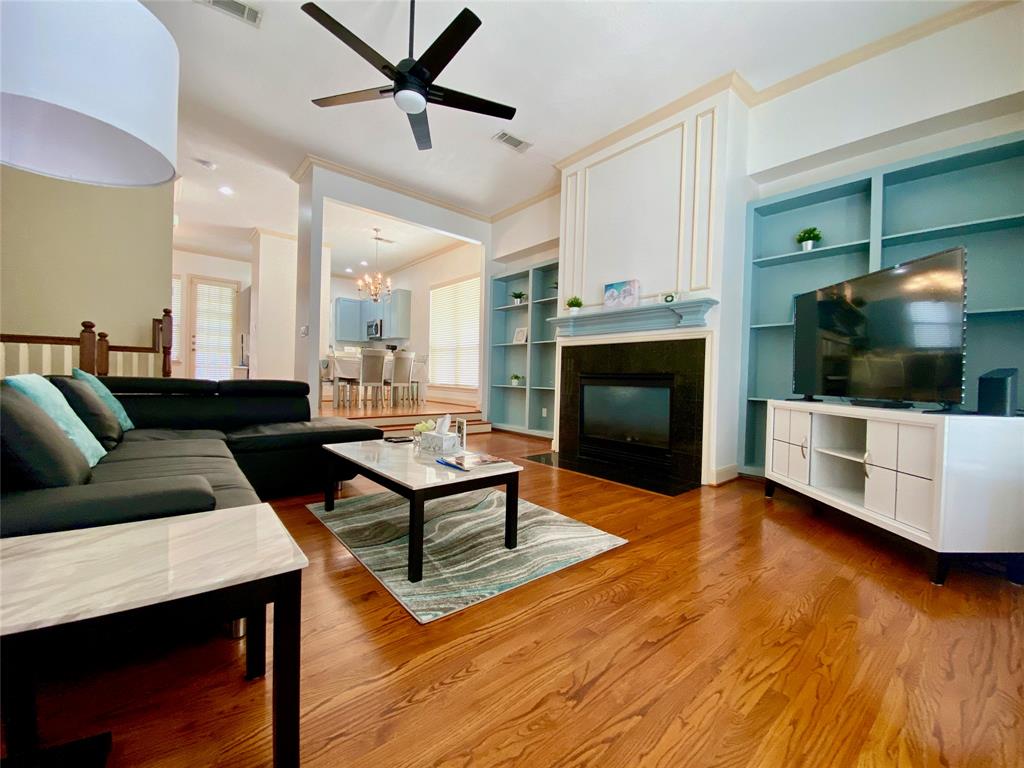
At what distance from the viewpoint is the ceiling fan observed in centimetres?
227

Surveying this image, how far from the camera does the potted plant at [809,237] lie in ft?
10.3

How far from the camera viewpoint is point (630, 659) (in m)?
1.23

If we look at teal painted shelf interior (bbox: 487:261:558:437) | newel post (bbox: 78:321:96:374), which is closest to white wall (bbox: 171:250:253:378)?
newel post (bbox: 78:321:96:374)

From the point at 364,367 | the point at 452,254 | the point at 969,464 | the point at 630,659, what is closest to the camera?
the point at 630,659

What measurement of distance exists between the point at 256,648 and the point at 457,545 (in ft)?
3.18

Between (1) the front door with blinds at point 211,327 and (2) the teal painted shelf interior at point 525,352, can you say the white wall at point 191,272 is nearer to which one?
(1) the front door with blinds at point 211,327

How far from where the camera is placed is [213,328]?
26.9 feet

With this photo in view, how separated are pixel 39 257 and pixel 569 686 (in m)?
5.64

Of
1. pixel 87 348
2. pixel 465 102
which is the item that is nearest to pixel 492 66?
pixel 465 102

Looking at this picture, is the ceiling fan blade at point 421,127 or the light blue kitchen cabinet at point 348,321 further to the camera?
the light blue kitchen cabinet at point 348,321

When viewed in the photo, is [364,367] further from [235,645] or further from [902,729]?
[902,729]

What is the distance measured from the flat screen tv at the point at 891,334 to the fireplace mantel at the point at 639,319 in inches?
27.5

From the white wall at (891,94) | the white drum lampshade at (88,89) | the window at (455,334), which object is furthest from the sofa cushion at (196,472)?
the window at (455,334)

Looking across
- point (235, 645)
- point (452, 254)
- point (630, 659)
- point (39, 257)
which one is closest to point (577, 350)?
point (630, 659)
